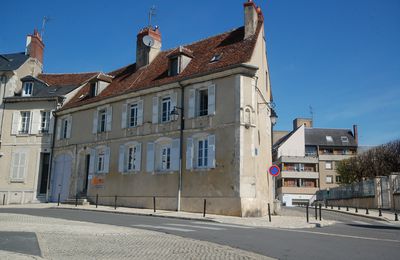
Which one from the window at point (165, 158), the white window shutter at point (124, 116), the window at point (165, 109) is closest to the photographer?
the window at point (165, 158)

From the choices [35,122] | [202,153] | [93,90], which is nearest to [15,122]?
[35,122]

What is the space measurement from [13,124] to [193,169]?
15.5m

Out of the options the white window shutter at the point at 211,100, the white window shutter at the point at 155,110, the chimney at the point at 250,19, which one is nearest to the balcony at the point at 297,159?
the white window shutter at the point at 155,110

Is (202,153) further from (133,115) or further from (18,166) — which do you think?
(18,166)

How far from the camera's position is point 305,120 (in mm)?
72625

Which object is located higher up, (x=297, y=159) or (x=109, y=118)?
(x=297, y=159)

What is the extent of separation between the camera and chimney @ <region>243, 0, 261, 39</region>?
2061 centimetres

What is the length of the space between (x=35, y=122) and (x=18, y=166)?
10.5 feet

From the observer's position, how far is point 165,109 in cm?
2191

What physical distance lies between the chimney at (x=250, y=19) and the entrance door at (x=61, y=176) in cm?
1440

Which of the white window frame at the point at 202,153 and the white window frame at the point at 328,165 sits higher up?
the white window frame at the point at 328,165

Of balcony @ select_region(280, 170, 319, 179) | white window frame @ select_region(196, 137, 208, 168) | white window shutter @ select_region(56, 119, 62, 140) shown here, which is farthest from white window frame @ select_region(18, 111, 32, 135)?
balcony @ select_region(280, 170, 319, 179)

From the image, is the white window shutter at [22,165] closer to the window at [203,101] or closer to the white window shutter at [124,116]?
the white window shutter at [124,116]

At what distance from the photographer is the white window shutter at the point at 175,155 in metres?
20.2
